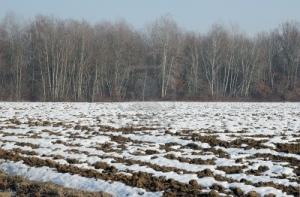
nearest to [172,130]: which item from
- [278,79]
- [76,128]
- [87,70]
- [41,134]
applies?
[76,128]

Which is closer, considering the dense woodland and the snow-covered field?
the snow-covered field

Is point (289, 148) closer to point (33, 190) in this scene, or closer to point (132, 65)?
point (33, 190)

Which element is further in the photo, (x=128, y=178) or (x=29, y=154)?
(x=29, y=154)

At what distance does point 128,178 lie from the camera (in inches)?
437

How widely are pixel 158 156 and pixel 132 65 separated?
53.8 meters

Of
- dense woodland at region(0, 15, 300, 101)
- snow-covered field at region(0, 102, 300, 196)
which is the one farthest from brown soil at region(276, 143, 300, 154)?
dense woodland at region(0, 15, 300, 101)

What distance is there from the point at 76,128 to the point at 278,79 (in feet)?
185

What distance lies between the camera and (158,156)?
45.7 ft

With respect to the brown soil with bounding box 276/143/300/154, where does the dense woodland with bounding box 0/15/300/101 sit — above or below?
above

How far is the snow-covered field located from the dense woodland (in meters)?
40.7

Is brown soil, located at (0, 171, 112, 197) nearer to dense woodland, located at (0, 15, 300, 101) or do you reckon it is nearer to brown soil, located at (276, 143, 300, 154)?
brown soil, located at (276, 143, 300, 154)

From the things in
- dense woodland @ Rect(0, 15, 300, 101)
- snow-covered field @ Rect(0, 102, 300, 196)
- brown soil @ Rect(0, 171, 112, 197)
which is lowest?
brown soil @ Rect(0, 171, 112, 197)

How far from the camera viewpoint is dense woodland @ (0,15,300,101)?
6322cm

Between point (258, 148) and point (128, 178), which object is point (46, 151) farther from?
point (258, 148)
